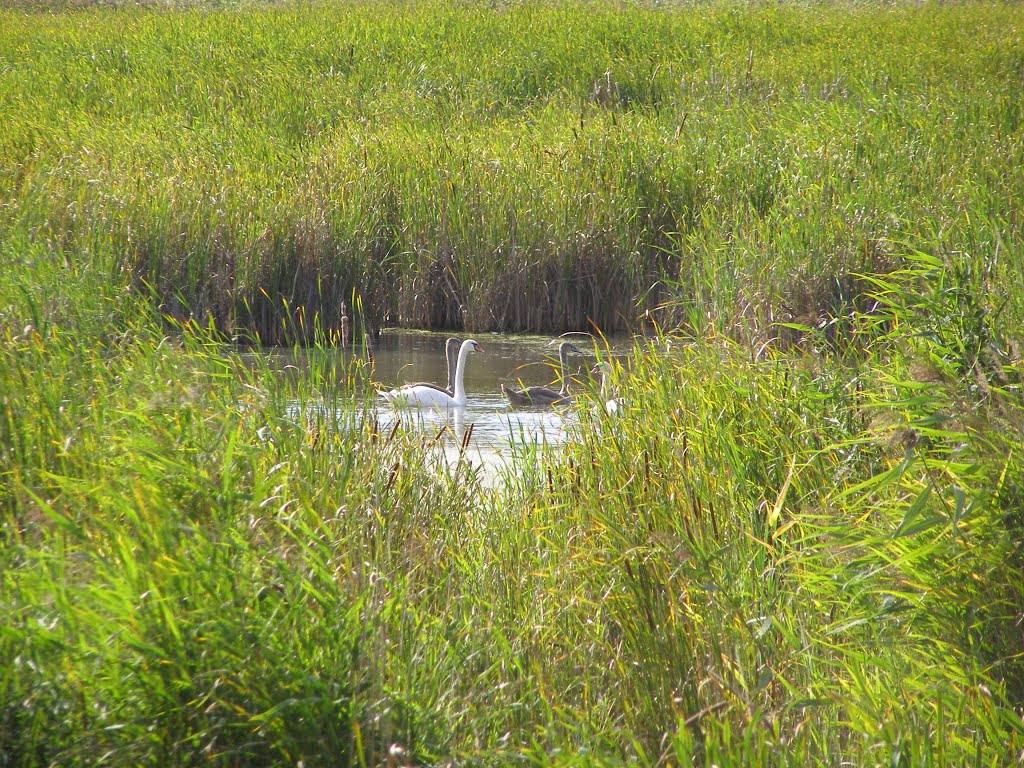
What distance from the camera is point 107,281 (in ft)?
19.2

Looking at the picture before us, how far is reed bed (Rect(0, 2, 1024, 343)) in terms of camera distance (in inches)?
300

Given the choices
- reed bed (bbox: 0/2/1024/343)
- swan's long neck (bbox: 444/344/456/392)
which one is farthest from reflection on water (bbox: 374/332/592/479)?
reed bed (bbox: 0/2/1024/343)

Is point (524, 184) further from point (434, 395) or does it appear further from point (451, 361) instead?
point (434, 395)

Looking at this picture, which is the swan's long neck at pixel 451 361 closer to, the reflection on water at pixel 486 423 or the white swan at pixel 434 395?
the reflection on water at pixel 486 423

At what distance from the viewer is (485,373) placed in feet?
28.0

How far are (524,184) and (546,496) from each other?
5661 mm

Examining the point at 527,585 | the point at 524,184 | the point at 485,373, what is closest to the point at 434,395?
the point at 485,373

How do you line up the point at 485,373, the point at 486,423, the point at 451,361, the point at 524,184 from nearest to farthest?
the point at 486,423 → the point at 451,361 → the point at 485,373 → the point at 524,184

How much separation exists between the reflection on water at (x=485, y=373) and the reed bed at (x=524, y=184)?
0.34 meters

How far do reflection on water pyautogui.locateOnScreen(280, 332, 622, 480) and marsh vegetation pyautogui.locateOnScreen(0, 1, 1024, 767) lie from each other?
0.37 m

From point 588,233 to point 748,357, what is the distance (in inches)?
180

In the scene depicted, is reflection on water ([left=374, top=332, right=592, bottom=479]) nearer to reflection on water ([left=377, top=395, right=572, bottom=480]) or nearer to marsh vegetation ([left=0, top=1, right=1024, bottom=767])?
reflection on water ([left=377, top=395, right=572, bottom=480])

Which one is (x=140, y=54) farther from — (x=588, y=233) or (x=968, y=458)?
(x=968, y=458)

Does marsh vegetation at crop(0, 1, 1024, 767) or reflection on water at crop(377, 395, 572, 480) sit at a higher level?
marsh vegetation at crop(0, 1, 1024, 767)
